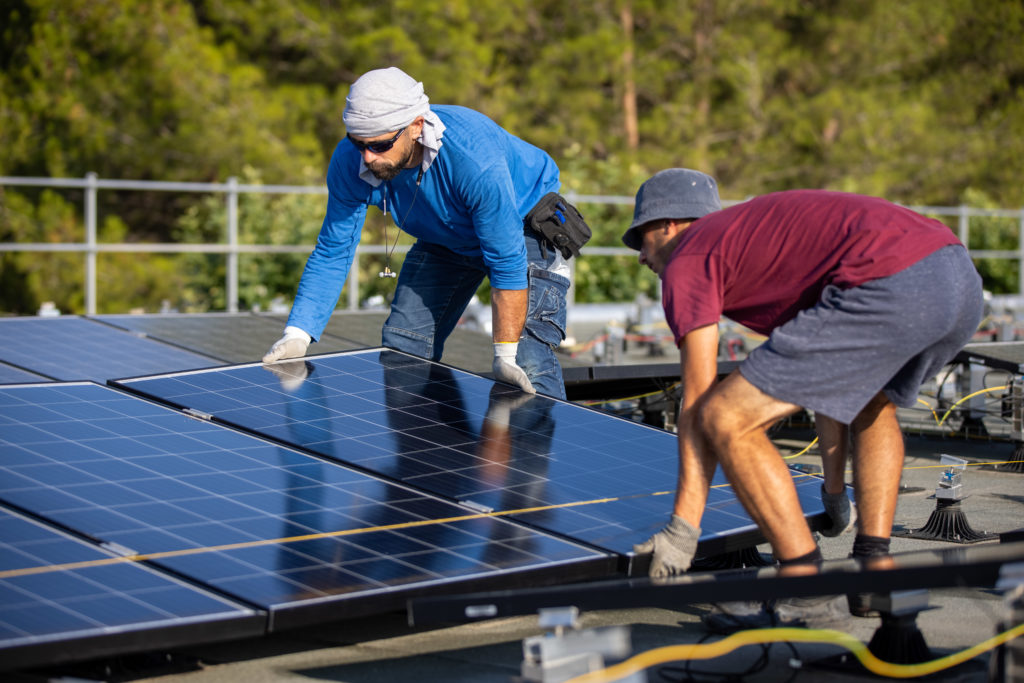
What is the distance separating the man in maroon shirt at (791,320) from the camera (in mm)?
3355

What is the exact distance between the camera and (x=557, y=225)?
17.6 feet

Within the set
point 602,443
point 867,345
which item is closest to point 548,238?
point 602,443

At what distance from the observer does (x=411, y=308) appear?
215 inches

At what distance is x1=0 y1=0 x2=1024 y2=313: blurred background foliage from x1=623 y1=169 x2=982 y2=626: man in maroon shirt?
12.5m

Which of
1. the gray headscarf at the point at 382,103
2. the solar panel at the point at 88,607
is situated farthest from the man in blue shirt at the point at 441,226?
the solar panel at the point at 88,607

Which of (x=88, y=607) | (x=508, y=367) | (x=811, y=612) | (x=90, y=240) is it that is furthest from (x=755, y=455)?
(x=90, y=240)

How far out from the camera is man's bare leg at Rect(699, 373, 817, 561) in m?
3.31

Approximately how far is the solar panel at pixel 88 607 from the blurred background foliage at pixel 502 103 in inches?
493

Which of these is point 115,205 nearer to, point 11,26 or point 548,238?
point 11,26

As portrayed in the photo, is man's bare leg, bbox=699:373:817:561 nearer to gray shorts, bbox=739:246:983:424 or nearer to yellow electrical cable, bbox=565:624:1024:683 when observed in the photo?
gray shorts, bbox=739:246:983:424

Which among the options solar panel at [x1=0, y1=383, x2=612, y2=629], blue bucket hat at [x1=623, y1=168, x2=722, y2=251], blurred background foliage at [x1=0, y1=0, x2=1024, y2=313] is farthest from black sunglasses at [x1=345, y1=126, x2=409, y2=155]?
blurred background foliage at [x1=0, y1=0, x2=1024, y2=313]

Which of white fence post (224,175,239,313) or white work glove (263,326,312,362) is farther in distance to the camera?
white fence post (224,175,239,313)

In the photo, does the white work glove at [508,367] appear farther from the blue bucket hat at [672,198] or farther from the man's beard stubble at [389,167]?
A: the blue bucket hat at [672,198]

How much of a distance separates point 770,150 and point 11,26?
13745 millimetres
